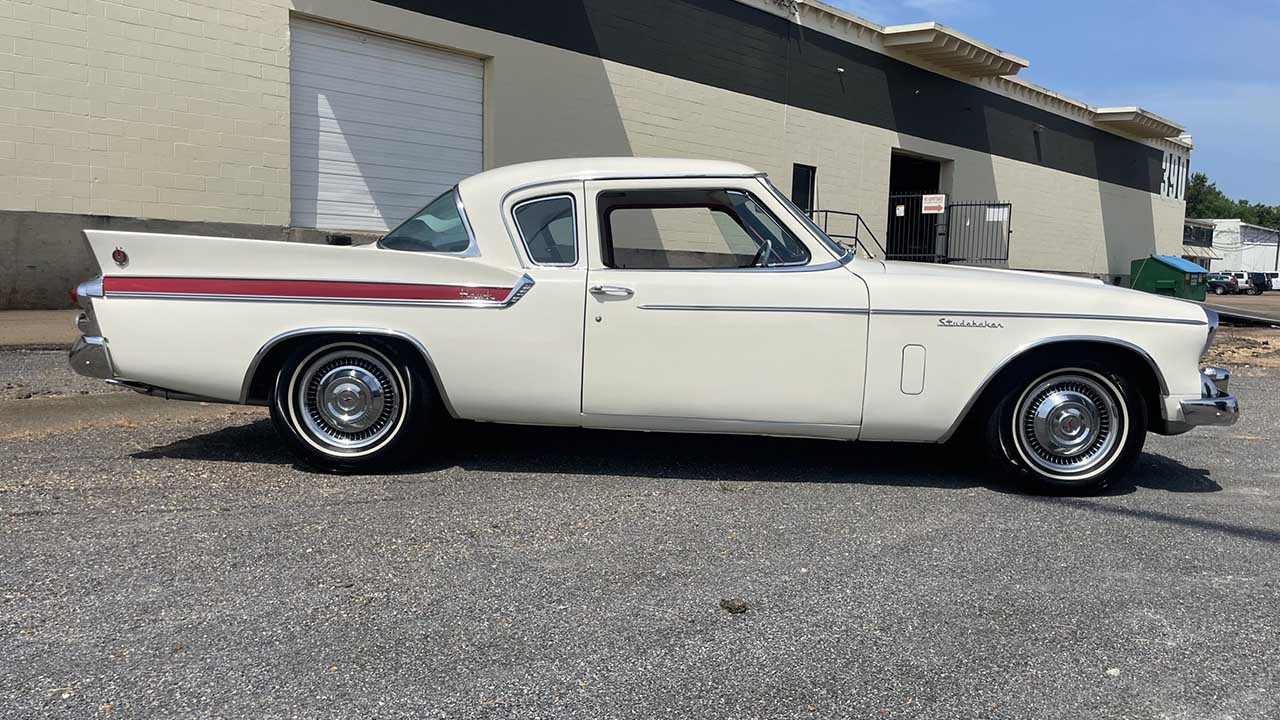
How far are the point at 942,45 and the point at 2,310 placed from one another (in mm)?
19385

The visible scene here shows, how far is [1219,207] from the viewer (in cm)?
10475

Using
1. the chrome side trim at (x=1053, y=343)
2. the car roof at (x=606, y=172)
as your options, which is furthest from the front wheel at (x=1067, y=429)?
the car roof at (x=606, y=172)

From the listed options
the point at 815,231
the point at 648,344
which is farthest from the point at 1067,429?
the point at 648,344

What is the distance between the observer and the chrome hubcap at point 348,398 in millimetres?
4477

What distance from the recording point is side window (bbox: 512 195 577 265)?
4508 mm

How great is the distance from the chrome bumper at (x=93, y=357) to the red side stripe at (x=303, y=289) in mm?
263

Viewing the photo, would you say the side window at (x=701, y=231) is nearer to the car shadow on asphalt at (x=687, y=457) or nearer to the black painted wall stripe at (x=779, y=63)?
the car shadow on asphalt at (x=687, y=457)

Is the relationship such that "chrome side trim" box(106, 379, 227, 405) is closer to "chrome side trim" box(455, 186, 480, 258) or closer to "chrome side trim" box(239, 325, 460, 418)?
"chrome side trim" box(239, 325, 460, 418)

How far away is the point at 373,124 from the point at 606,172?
9.01 meters

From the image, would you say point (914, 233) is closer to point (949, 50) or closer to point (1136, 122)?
point (949, 50)

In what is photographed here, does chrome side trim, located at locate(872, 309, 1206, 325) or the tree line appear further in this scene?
the tree line

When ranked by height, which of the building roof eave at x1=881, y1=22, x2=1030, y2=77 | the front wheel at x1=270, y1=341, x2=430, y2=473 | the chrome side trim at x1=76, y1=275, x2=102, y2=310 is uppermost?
the building roof eave at x1=881, y1=22, x2=1030, y2=77

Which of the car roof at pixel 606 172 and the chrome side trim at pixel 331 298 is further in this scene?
the car roof at pixel 606 172

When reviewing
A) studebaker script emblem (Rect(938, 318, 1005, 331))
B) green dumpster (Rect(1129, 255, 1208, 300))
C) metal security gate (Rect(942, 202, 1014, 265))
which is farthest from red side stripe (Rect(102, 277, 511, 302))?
metal security gate (Rect(942, 202, 1014, 265))
